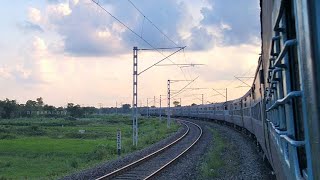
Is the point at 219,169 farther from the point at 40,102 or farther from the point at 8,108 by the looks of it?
the point at 40,102

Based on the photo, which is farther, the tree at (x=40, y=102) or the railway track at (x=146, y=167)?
the tree at (x=40, y=102)

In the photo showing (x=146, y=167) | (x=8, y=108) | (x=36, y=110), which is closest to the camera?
(x=146, y=167)

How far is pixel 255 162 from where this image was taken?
18656 millimetres

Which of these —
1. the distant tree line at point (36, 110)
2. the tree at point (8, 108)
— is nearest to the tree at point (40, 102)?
the distant tree line at point (36, 110)

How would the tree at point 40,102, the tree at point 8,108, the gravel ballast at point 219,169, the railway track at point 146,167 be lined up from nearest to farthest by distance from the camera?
the gravel ballast at point 219,169, the railway track at point 146,167, the tree at point 8,108, the tree at point 40,102

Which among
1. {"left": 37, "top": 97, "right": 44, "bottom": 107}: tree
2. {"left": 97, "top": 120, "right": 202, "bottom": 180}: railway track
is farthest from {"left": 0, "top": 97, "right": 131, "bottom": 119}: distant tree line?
{"left": 97, "top": 120, "right": 202, "bottom": 180}: railway track

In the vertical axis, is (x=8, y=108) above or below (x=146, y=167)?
above

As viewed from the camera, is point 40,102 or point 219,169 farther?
point 40,102

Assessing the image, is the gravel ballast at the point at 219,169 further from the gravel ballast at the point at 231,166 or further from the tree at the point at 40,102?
the tree at the point at 40,102

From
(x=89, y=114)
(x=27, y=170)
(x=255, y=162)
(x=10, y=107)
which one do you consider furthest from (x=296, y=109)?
(x=89, y=114)

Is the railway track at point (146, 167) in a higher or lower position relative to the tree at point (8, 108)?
lower

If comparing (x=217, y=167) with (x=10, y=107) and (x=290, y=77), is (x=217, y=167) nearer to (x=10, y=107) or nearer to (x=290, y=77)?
(x=290, y=77)

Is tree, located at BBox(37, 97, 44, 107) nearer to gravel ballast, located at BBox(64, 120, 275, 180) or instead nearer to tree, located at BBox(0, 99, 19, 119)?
tree, located at BBox(0, 99, 19, 119)

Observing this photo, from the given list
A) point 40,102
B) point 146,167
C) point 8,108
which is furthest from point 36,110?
point 146,167
